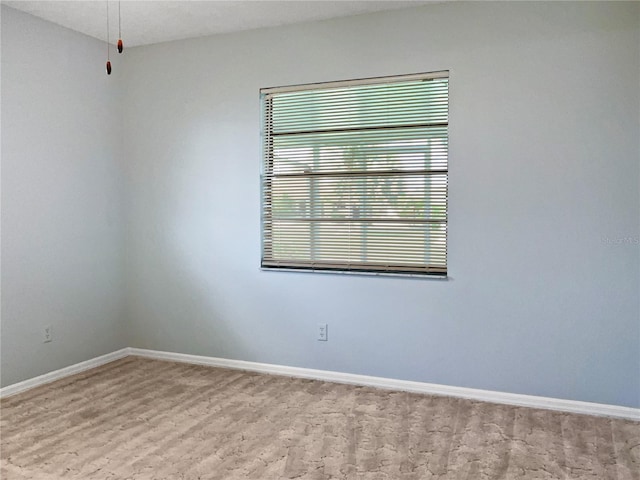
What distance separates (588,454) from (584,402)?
2.08ft

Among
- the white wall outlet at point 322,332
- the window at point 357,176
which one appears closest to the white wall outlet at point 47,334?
the window at point 357,176

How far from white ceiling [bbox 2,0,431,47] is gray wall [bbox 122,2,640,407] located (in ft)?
0.41

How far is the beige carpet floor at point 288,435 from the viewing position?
2.66 m

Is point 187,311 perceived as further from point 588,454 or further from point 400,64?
point 588,454

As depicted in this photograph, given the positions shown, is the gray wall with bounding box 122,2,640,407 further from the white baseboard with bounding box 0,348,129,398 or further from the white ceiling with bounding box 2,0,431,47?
the white baseboard with bounding box 0,348,129,398

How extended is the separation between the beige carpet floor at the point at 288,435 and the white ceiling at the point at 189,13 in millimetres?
2632

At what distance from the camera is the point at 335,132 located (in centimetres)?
402

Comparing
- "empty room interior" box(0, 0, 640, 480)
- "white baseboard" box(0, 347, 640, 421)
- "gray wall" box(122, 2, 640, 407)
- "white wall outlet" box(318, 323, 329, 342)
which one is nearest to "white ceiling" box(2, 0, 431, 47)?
"empty room interior" box(0, 0, 640, 480)

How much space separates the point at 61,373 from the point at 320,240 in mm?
2197

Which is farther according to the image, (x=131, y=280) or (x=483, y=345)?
(x=131, y=280)

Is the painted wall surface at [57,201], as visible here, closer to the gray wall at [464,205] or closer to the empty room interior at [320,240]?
the empty room interior at [320,240]

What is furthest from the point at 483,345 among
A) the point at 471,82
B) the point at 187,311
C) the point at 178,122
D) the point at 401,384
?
the point at 178,122

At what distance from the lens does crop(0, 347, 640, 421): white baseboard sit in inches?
134

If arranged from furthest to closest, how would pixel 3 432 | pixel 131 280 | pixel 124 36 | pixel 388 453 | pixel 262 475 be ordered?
pixel 131 280, pixel 124 36, pixel 3 432, pixel 388 453, pixel 262 475
